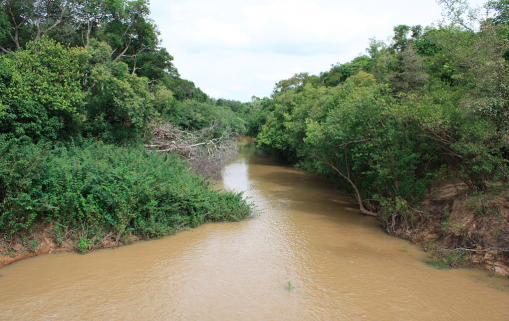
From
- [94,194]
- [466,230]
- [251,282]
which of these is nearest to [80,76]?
[94,194]

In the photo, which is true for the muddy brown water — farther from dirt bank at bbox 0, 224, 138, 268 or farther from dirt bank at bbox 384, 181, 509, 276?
dirt bank at bbox 384, 181, 509, 276

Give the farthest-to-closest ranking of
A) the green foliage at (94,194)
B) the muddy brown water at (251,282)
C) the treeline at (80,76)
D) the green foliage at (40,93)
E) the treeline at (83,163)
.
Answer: the treeline at (80,76) → the green foliage at (40,93) → the treeline at (83,163) → the green foliage at (94,194) → the muddy brown water at (251,282)

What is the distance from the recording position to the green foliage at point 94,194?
911 cm

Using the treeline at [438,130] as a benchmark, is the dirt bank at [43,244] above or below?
below

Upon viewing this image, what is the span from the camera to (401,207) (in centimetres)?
1160

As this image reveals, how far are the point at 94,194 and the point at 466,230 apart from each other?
427 inches

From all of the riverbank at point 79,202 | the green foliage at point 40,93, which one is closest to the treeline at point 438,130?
the riverbank at point 79,202

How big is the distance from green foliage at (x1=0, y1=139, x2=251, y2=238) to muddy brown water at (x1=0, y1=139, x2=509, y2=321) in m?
0.82

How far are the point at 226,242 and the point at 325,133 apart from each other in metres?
6.74

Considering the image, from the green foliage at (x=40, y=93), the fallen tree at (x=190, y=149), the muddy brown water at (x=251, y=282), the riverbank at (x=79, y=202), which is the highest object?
the green foliage at (x=40, y=93)

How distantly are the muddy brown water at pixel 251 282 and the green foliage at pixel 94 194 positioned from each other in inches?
32.3

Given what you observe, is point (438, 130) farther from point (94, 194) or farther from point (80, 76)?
point (80, 76)

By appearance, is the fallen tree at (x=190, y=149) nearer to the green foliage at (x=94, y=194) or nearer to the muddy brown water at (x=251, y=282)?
the green foliage at (x=94, y=194)

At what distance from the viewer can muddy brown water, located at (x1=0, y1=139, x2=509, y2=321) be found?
287 inches
